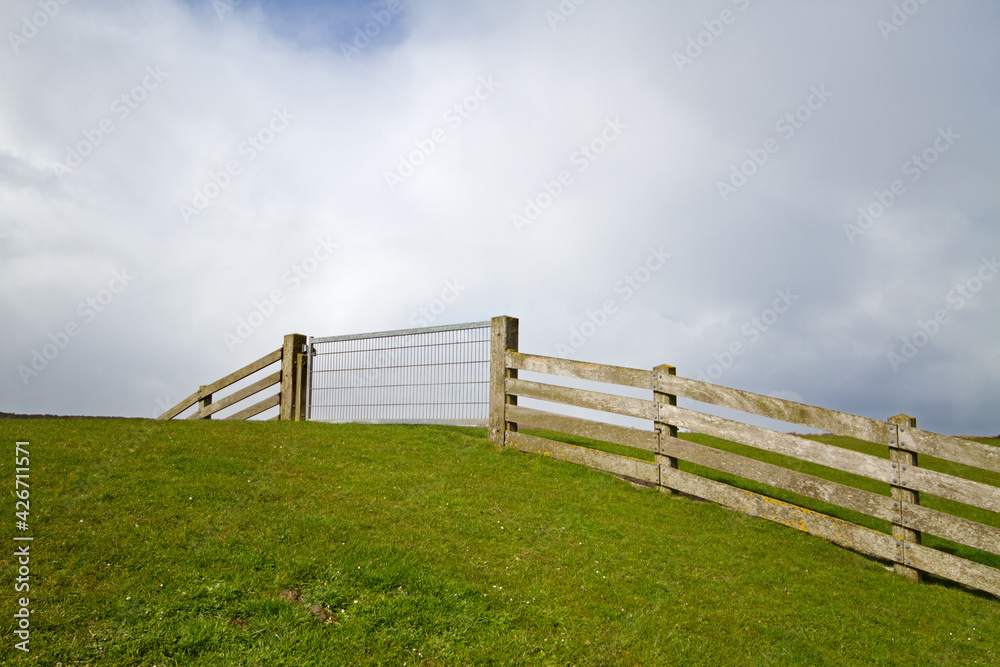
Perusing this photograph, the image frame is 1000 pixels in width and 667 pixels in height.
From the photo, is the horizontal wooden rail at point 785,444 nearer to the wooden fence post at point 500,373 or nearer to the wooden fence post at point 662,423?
the wooden fence post at point 662,423

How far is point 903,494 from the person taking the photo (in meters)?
7.43

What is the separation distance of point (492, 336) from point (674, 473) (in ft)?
13.2

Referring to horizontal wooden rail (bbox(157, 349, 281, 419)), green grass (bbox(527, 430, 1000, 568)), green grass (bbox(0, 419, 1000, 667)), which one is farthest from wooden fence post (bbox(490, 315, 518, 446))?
horizontal wooden rail (bbox(157, 349, 281, 419))

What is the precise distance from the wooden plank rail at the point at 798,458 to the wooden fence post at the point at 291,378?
660 cm

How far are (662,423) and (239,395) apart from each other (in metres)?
10.9

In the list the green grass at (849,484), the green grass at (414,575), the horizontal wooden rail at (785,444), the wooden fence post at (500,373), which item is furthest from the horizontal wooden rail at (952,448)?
the wooden fence post at (500,373)

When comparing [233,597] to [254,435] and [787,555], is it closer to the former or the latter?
[254,435]

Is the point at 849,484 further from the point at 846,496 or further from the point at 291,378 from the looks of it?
the point at 291,378

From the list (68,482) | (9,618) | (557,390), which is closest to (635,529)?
(557,390)

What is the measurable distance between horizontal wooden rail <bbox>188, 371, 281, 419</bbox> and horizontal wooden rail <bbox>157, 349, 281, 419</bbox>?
335mm

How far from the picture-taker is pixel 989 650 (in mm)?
5824

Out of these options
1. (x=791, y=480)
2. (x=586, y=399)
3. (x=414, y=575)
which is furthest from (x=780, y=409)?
(x=414, y=575)

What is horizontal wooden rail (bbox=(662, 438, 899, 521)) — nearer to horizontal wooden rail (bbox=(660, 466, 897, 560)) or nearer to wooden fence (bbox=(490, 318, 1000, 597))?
wooden fence (bbox=(490, 318, 1000, 597))

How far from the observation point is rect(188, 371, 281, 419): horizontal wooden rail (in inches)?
583
